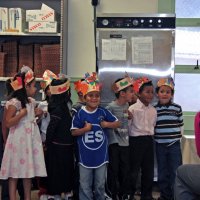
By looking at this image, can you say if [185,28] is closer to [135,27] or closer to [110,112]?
[135,27]

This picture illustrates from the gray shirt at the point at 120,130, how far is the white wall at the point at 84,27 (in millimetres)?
1251

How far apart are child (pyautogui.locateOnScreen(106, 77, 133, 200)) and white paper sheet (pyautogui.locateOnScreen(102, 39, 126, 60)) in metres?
0.43

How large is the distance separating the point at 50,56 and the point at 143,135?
1352 millimetres

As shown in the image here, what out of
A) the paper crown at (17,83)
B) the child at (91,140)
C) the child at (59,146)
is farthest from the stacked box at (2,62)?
the child at (91,140)

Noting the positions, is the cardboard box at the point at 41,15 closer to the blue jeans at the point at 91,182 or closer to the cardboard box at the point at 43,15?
the cardboard box at the point at 43,15

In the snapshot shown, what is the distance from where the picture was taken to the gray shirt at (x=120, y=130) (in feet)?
11.6

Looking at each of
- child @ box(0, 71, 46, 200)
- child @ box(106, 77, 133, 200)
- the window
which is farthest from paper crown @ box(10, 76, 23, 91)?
the window

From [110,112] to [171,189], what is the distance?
95 cm

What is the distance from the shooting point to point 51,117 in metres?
3.43

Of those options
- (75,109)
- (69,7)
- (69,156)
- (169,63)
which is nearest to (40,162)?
(69,156)

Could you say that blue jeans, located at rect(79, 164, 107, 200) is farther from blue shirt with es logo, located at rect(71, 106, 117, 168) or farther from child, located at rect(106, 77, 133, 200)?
child, located at rect(106, 77, 133, 200)

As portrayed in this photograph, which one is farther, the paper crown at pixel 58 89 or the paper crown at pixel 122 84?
the paper crown at pixel 122 84

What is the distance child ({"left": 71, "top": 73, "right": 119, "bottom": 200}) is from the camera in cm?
335

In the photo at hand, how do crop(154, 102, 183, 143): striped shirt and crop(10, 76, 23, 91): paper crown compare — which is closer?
crop(10, 76, 23, 91): paper crown
